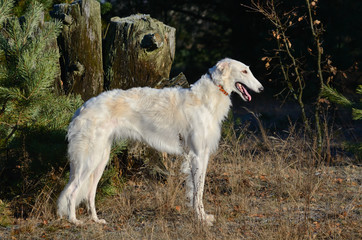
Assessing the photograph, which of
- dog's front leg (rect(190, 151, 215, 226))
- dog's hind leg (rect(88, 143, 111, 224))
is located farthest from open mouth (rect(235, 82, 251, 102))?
dog's hind leg (rect(88, 143, 111, 224))

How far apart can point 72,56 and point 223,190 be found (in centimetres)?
258

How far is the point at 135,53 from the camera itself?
19.2ft

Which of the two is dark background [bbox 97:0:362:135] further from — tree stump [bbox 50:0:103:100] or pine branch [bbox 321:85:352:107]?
tree stump [bbox 50:0:103:100]

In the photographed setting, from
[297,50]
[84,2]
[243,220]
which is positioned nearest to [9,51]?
[84,2]

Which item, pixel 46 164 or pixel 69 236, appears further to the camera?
pixel 46 164

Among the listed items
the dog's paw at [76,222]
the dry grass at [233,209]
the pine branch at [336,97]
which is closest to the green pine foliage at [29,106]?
the dry grass at [233,209]

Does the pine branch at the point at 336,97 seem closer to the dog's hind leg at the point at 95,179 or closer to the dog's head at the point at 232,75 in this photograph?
the dog's head at the point at 232,75

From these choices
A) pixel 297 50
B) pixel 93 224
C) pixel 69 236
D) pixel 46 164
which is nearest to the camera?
pixel 69 236

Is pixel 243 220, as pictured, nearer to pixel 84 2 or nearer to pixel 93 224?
pixel 93 224

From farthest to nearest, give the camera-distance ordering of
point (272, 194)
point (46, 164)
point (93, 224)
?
point (272, 194) → point (46, 164) → point (93, 224)

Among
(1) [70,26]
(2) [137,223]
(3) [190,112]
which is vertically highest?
(1) [70,26]

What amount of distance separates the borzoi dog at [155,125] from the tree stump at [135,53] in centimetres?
93

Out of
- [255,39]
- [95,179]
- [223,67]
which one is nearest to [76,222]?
[95,179]

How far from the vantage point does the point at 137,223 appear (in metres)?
4.60
